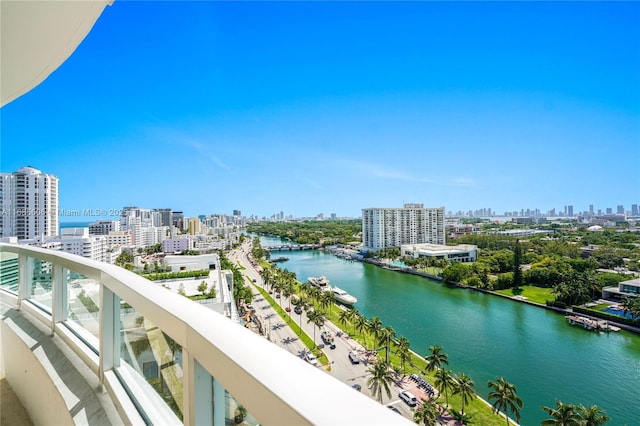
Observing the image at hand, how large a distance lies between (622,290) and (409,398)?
32.4ft

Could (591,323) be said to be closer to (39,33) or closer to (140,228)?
(39,33)

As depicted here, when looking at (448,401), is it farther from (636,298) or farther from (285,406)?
(636,298)

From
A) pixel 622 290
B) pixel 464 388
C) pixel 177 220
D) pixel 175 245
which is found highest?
pixel 177 220

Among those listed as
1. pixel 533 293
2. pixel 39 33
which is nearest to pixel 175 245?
pixel 533 293

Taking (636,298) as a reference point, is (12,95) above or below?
above

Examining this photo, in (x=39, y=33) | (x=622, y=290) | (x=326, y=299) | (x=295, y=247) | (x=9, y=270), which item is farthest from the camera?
(x=295, y=247)

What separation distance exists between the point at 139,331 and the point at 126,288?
8cm

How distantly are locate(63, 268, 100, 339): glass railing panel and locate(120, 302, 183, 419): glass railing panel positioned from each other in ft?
0.34

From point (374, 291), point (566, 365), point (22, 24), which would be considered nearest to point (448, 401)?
point (566, 365)

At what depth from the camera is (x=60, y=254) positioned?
0.78m

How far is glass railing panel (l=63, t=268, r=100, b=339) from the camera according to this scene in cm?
64

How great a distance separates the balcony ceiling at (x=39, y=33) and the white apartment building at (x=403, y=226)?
73.5ft

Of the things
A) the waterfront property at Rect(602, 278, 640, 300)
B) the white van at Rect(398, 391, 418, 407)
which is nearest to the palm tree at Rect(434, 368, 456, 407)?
the white van at Rect(398, 391, 418, 407)

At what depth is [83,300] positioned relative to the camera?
2.40 feet
